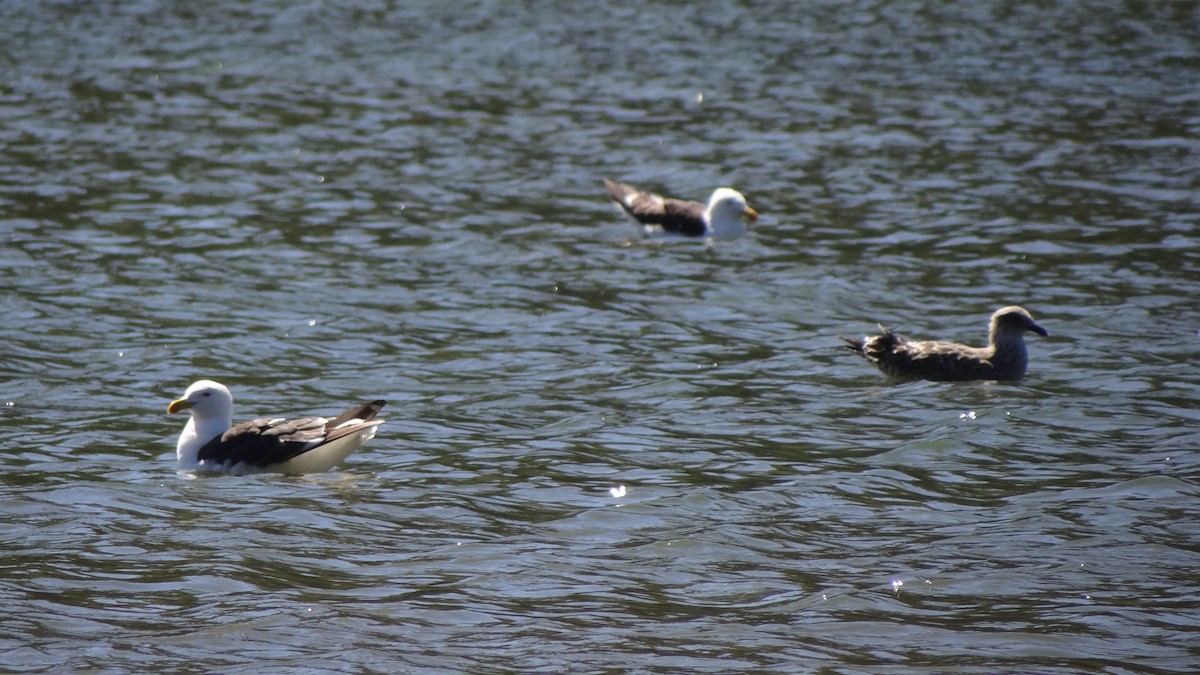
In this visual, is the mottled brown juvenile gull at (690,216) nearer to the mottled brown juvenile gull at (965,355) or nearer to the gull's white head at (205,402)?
the mottled brown juvenile gull at (965,355)

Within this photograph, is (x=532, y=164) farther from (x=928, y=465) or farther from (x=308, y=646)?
(x=308, y=646)

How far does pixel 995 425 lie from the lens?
39.0 ft

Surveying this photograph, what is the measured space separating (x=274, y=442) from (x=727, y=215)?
8.89 m

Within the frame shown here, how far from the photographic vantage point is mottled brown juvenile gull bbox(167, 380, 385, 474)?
1094cm

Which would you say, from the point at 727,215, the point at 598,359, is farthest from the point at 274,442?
the point at 727,215

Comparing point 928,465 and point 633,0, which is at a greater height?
point 633,0

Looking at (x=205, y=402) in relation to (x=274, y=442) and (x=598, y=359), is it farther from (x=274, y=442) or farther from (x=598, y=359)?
(x=598, y=359)

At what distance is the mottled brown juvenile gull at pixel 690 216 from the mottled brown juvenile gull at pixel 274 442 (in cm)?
816

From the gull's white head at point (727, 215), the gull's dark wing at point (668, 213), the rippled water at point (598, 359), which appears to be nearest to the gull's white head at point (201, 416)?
the rippled water at point (598, 359)

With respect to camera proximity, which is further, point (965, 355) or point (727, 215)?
point (727, 215)

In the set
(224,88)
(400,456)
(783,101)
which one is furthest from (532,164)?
(400,456)

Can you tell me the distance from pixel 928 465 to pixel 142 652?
5.78 m

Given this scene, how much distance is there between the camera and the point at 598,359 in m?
13.9

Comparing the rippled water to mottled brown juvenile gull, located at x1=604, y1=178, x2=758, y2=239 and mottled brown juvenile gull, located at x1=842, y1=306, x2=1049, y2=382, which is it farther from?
mottled brown juvenile gull, located at x1=604, y1=178, x2=758, y2=239
